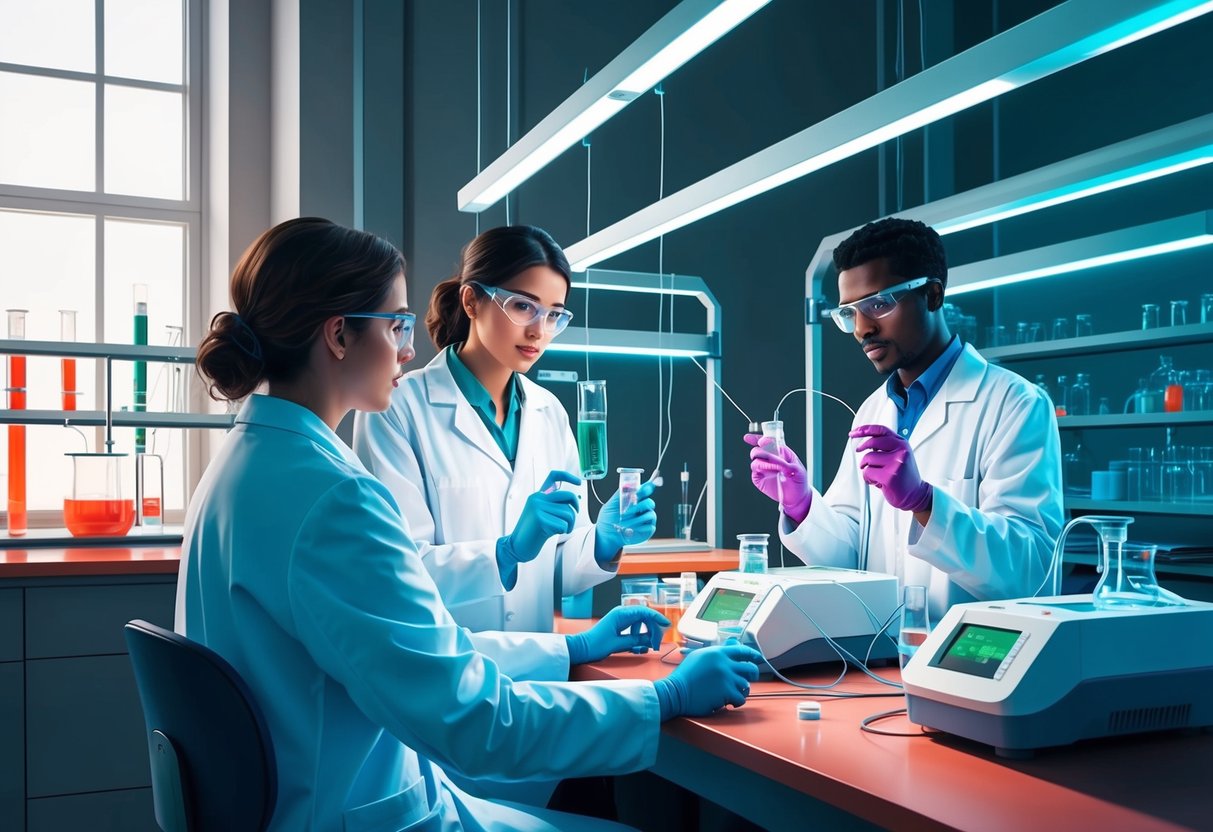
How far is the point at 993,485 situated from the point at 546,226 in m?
3.03

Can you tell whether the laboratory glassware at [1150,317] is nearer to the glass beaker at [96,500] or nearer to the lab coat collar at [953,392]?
the lab coat collar at [953,392]

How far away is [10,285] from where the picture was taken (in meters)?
4.22

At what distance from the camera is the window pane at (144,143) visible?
4457mm

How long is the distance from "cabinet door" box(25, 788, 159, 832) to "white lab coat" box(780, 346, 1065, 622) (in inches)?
79.8

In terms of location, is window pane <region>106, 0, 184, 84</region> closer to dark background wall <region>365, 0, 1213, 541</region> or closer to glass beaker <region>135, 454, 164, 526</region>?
dark background wall <region>365, 0, 1213, 541</region>

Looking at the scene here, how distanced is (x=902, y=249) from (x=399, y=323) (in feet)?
3.95

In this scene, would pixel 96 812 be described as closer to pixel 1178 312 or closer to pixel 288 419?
pixel 288 419

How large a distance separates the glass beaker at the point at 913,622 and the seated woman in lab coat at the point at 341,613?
0.89 ft

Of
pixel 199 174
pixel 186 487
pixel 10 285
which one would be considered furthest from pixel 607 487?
pixel 10 285

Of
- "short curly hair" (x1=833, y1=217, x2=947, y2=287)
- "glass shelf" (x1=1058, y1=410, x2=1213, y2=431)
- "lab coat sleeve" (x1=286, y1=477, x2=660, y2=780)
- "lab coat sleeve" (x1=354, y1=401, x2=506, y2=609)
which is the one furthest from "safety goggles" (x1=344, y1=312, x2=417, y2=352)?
"glass shelf" (x1=1058, y1=410, x2=1213, y2=431)

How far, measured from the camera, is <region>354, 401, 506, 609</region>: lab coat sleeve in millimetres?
2018

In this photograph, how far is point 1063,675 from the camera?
120 cm

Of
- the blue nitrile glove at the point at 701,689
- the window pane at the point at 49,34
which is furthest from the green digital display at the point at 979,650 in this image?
the window pane at the point at 49,34

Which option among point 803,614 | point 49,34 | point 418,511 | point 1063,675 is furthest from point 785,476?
point 49,34
